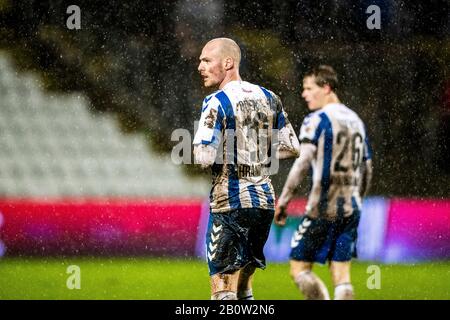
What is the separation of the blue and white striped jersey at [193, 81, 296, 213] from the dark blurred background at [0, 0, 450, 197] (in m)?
1.02

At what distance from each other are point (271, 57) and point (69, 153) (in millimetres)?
1520

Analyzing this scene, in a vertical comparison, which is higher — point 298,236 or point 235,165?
point 235,165

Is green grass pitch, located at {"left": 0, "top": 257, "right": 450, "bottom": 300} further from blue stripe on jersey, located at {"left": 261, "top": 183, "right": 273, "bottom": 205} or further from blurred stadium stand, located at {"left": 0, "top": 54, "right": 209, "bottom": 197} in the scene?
blue stripe on jersey, located at {"left": 261, "top": 183, "right": 273, "bottom": 205}

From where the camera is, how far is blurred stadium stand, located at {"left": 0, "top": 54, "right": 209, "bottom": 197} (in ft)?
17.7

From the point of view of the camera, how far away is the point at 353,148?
4816mm

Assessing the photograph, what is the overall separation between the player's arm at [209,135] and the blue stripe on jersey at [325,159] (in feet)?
3.25

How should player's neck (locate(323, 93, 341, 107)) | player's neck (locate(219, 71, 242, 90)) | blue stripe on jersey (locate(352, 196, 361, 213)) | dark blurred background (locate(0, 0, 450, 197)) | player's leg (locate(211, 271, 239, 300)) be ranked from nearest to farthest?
player's leg (locate(211, 271, 239, 300)) < player's neck (locate(219, 71, 242, 90)) < blue stripe on jersey (locate(352, 196, 361, 213)) < player's neck (locate(323, 93, 341, 107)) < dark blurred background (locate(0, 0, 450, 197))

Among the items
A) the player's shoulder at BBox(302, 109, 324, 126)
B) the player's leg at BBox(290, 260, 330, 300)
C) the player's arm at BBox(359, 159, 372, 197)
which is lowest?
the player's leg at BBox(290, 260, 330, 300)

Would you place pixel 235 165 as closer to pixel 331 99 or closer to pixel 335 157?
pixel 335 157

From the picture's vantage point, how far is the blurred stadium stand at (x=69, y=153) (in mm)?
5383

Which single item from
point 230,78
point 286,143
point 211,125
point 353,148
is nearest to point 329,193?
point 353,148

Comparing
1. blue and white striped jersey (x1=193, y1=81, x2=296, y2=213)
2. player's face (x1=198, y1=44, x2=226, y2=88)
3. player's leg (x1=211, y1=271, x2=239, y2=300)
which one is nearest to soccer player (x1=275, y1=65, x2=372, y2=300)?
blue and white striped jersey (x1=193, y1=81, x2=296, y2=213)

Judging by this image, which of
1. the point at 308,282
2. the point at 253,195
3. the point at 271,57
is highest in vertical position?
the point at 271,57

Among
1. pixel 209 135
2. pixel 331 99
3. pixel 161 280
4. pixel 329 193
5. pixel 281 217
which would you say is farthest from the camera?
pixel 161 280
